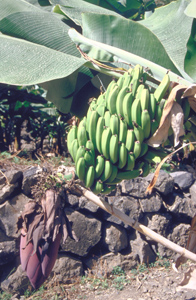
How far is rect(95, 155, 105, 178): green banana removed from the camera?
1.07 meters

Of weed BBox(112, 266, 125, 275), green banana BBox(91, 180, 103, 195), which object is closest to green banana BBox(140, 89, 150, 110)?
green banana BBox(91, 180, 103, 195)

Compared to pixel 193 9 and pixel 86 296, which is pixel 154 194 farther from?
pixel 193 9

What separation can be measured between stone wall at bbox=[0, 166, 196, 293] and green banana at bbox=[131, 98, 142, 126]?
6.40 feet

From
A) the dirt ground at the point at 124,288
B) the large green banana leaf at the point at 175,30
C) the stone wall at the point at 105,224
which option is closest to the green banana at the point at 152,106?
the large green banana leaf at the point at 175,30

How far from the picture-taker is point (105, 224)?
3.25m

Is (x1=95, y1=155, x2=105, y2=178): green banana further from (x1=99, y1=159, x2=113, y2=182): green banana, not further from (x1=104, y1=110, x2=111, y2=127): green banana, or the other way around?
(x1=104, y1=110, x2=111, y2=127): green banana

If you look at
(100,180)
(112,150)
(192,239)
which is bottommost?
(192,239)

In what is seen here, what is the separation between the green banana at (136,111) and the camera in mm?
1066

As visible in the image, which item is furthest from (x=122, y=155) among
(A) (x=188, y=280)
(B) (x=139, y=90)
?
(A) (x=188, y=280)

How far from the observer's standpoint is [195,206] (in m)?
3.50

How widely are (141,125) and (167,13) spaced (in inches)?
43.8

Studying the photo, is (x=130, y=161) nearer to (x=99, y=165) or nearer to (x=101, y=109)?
(x=99, y=165)

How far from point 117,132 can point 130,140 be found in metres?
0.06

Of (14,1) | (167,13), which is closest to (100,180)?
(167,13)
